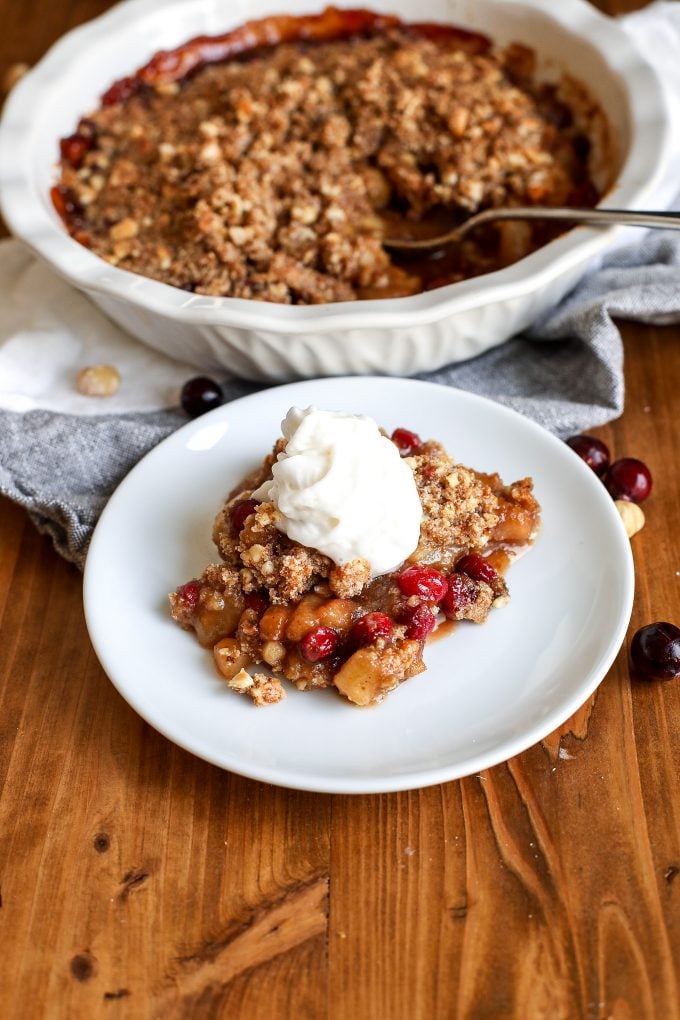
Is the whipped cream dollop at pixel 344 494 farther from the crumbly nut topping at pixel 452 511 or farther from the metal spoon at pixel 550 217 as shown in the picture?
the metal spoon at pixel 550 217

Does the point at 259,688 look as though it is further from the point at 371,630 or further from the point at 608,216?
the point at 608,216

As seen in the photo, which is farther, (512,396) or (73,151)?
(73,151)

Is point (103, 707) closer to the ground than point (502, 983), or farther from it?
farther from it

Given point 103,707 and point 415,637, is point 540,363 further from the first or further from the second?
point 103,707

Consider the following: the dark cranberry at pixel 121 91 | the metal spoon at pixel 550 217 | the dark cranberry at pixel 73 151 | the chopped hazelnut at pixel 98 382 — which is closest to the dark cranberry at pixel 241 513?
the chopped hazelnut at pixel 98 382

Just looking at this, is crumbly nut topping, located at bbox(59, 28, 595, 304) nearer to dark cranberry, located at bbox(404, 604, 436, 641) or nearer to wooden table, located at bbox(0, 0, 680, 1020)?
dark cranberry, located at bbox(404, 604, 436, 641)

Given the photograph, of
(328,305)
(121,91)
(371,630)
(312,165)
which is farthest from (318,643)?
(121,91)

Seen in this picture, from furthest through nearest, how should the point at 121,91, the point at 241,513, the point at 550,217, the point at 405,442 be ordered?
1. the point at 121,91
2. the point at 550,217
3. the point at 405,442
4. the point at 241,513

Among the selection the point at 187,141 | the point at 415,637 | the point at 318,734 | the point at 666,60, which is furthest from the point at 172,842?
the point at 666,60
